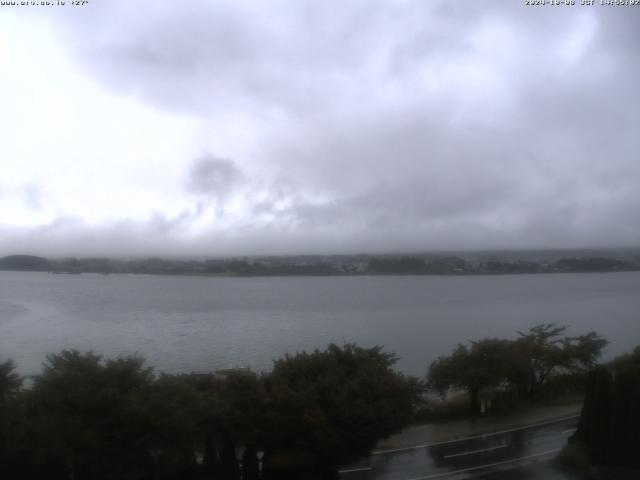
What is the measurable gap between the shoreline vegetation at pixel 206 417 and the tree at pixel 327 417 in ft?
0.07

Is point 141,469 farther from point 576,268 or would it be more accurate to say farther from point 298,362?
point 576,268

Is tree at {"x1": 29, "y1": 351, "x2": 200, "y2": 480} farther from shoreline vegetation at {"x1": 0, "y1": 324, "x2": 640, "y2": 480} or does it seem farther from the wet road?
the wet road

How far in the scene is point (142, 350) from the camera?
38.0 metres

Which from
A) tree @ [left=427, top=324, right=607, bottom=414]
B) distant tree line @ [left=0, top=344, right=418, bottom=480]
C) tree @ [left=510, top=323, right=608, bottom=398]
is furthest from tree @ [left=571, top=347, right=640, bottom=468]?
tree @ [left=510, top=323, right=608, bottom=398]

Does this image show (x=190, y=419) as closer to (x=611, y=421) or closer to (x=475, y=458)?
(x=475, y=458)

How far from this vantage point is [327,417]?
12.9 metres

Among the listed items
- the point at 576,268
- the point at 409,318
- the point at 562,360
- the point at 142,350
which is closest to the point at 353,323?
the point at 409,318

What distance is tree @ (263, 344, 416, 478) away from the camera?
12.8m

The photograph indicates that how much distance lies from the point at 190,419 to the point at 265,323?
3958cm

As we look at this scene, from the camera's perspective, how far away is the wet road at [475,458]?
47.2ft

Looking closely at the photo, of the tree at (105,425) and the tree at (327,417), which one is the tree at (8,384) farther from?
the tree at (327,417)

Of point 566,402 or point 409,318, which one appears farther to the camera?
point 409,318

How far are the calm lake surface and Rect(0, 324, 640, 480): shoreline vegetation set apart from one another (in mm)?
15029

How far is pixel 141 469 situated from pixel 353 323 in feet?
138
